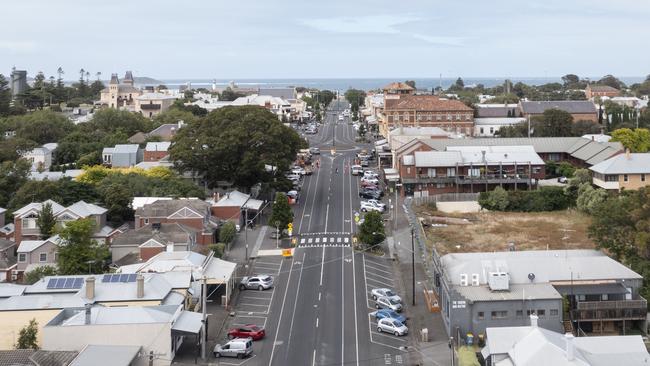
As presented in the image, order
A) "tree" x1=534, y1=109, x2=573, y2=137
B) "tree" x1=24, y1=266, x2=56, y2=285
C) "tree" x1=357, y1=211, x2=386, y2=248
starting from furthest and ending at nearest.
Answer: "tree" x1=534, y1=109, x2=573, y2=137 → "tree" x1=357, y1=211, x2=386, y2=248 → "tree" x1=24, y1=266, x2=56, y2=285

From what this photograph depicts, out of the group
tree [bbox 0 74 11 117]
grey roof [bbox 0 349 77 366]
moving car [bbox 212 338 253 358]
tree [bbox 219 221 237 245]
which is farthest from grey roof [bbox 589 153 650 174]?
tree [bbox 0 74 11 117]

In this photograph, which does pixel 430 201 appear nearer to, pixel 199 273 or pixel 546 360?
pixel 199 273

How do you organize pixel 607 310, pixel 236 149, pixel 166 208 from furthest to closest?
pixel 236 149, pixel 166 208, pixel 607 310

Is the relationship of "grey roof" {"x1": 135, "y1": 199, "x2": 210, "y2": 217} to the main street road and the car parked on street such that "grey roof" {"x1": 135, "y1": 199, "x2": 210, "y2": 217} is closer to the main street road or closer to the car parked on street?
the main street road

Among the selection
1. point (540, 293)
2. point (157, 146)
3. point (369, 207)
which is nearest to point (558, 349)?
point (540, 293)

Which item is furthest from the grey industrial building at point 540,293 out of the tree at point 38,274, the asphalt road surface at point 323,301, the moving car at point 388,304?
the tree at point 38,274

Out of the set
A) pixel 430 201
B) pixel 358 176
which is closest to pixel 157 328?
pixel 430 201

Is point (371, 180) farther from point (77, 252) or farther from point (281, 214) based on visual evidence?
point (77, 252)
